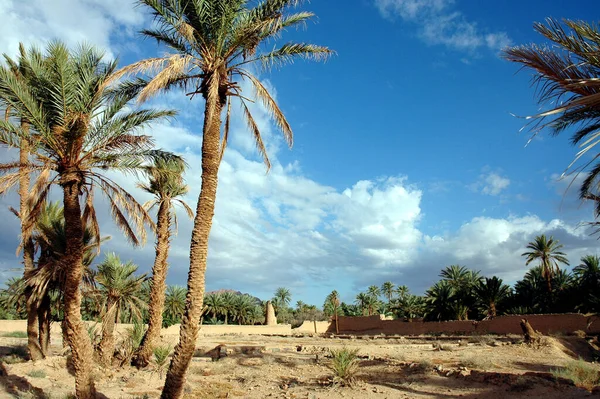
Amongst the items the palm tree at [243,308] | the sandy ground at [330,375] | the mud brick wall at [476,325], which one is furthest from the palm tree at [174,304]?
the sandy ground at [330,375]

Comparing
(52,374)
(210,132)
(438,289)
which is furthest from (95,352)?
(438,289)

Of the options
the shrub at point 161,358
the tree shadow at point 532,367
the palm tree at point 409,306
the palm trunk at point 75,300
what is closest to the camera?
the palm trunk at point 75,300

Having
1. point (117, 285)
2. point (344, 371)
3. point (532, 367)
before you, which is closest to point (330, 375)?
point (344, 371)

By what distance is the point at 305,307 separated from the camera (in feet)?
283

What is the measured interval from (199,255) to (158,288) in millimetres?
9289

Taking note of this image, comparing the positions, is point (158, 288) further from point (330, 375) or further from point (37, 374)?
point (330, 375)

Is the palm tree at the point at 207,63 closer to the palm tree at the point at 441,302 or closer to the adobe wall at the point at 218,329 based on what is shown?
the adobe wall at the point at 218,329

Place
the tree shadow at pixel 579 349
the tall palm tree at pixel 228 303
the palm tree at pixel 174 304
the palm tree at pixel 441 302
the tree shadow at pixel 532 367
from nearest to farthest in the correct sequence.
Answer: the tree shadow at pixel 532 367
the tree shadow at pixel 579 349
the palm tree at pixel 441 302
the palm tree at pixel 174 304
the tall palm tree at pixel 228 303

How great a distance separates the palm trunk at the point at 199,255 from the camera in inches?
352

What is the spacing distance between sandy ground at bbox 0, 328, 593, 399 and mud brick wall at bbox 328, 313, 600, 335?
659 centimetres

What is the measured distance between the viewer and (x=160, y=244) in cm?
1822

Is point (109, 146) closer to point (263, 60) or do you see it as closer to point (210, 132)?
point (210, 132)

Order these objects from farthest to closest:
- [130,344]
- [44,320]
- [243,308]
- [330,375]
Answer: [243,308], [44,320], [130,344], [330,375]

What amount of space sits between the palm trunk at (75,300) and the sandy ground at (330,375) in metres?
2.14
